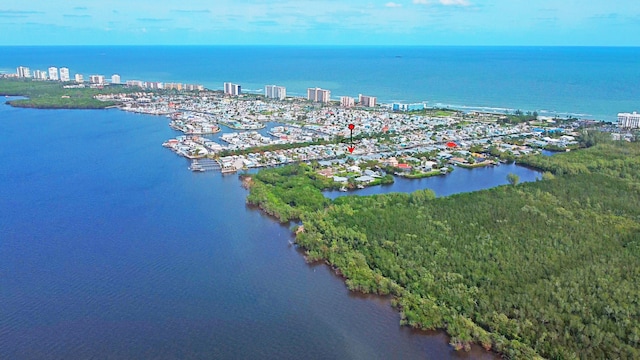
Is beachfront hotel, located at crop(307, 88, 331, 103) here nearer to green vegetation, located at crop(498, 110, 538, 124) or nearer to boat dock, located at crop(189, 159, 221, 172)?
green vegetation, located at crop(498, 110, 538, 124)

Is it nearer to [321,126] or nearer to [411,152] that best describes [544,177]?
[411,152]

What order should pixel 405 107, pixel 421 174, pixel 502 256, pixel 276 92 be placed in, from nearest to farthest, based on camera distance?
1. pixel 502 256
2. pixel 421 174
3. pixel 405 107
4. pixel 276 92

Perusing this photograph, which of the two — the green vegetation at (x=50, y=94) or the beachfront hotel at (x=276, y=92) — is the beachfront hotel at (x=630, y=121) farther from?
the green vegetation at (x=50, y=94)

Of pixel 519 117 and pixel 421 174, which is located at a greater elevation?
pixel 519 117

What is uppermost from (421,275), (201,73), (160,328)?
(201,73)

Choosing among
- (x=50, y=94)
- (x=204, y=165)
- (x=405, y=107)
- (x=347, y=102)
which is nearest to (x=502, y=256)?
(x=204, y=165)

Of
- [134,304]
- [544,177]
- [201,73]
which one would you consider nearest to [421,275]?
[134,304]

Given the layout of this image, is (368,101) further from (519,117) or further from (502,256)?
(502,256)

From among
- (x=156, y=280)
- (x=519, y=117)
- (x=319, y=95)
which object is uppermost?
(x=319, y=95)
